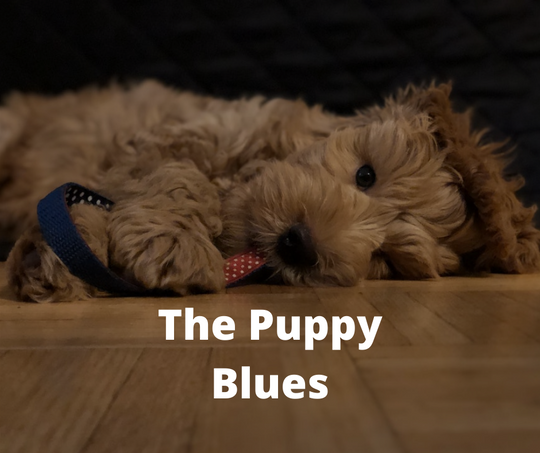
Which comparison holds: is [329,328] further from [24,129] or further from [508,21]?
[508,21]

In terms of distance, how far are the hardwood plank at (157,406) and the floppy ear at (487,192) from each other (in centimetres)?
89

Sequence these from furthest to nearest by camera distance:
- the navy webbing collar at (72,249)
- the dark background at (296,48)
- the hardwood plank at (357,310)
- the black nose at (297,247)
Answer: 1. the dark background at (296,48)
2. the black nose at (297,247)
3. the navy webbing collar at (72,249)
4. the hardwood plank at (357,310)

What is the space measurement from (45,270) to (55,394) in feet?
1.64

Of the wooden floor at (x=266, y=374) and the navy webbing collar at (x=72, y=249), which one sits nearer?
the wooden floor at (x=266, y=374)

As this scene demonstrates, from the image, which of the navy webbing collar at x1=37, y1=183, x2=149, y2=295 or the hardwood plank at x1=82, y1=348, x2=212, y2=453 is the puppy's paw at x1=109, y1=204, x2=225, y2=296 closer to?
the navy webbing collar at x1=37, y1=183, x2=149, y2=295

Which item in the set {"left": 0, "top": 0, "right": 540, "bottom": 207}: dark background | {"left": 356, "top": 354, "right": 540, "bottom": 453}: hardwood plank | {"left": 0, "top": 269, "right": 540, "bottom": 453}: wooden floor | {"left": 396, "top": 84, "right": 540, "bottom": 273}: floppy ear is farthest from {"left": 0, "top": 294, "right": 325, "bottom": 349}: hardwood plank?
{"left": 0, "top": 0, "right": 540, "bottom": 207}: dark background

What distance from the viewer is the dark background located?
2.13 metres

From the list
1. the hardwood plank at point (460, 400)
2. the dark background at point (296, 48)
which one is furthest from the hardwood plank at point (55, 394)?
the dark background at point (296, 48)

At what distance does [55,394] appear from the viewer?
26.1 inches

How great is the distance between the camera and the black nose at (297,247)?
4.24ft

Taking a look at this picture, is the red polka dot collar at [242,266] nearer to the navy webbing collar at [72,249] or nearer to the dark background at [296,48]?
the navy webbing collar at [72,249]

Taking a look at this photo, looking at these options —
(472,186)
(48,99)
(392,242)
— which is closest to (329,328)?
(392,242)

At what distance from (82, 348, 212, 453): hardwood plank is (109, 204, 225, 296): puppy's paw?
1.20ft

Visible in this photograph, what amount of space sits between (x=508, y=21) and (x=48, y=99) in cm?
167
